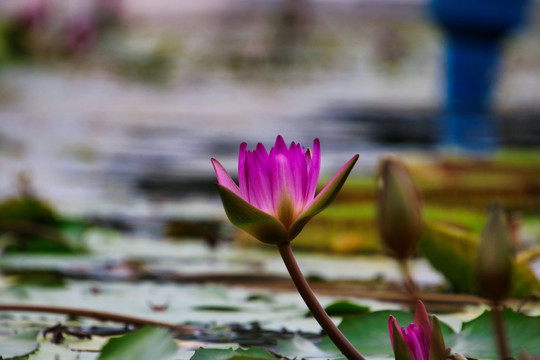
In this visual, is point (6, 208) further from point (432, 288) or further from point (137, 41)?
point (137, 41)

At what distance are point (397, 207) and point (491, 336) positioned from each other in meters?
0.14

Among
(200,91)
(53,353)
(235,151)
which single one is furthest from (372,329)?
(200,91)

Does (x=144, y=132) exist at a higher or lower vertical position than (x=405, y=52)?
lower

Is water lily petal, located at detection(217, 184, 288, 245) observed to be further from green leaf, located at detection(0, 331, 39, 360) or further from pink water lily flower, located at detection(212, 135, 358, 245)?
green leaf, located at detection(0, 331, 39, 360)

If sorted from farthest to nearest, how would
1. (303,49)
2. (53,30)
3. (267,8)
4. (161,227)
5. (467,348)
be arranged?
(267,8) < (303,49) < (53,30) < (161,227) < (467,348)

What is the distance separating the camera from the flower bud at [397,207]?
0.65m

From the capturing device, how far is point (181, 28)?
38.7 ft

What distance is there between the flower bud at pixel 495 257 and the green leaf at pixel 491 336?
0.47 ft

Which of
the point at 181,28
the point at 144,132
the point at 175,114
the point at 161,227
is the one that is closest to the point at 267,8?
the point at 181,28

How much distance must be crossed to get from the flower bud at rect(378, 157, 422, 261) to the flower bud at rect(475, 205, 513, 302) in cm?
14

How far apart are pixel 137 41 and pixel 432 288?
915 cm

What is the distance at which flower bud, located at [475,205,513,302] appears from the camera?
510mm

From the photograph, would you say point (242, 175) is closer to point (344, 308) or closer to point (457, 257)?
point (344, 308)

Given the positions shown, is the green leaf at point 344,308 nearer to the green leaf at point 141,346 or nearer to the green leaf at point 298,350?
the green leaf at point 298,350
